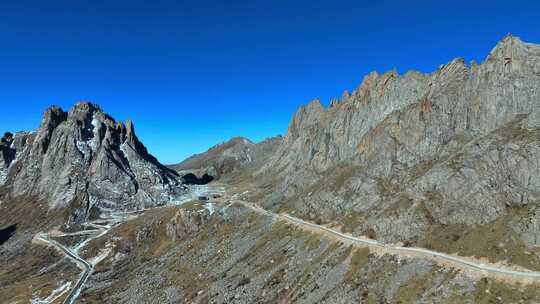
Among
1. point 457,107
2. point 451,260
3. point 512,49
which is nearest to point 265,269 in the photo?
point 451,260

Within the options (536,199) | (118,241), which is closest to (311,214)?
(536,199)

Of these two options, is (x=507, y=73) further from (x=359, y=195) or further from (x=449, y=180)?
(x=359, y=195)

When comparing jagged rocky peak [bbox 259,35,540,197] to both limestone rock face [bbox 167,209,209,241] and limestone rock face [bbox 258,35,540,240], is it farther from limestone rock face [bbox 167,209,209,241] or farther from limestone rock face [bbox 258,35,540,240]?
limestone rock face [bbox 167,209,209,241]

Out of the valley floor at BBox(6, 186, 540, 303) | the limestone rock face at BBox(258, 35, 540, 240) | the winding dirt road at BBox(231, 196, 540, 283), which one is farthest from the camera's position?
the limestone rock face at BBox(258, 35, 540, 240)

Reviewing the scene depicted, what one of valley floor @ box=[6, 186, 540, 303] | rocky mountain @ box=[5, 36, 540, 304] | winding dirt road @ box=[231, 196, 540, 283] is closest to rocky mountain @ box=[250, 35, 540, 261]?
rocky mountain @ box=[5, 36, 540, 304]

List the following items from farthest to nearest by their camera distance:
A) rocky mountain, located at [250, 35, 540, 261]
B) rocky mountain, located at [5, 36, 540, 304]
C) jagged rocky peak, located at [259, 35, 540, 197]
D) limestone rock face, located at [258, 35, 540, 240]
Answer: jagged rocky peak, located at [259, 35, 540, 197] < limestone rock face, located at [258, 35, 540, 240] < rocky mountain, located at [250, 35, 540, 261] < rocky mountain, located at [5, 36, 540, 304]

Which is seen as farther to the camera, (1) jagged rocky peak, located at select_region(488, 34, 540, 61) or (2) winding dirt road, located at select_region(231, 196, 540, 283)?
(1) jagged rocky peak, located at select_region(488, 34, 540, 61)

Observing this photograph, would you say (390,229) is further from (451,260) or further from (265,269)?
(265,269)

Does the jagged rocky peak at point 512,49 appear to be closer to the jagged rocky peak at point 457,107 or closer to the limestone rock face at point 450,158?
the jagged rocky peak at point 457,107

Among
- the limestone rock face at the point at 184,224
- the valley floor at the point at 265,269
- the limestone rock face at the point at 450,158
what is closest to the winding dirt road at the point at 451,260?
the valley floor at the point at 265,269
